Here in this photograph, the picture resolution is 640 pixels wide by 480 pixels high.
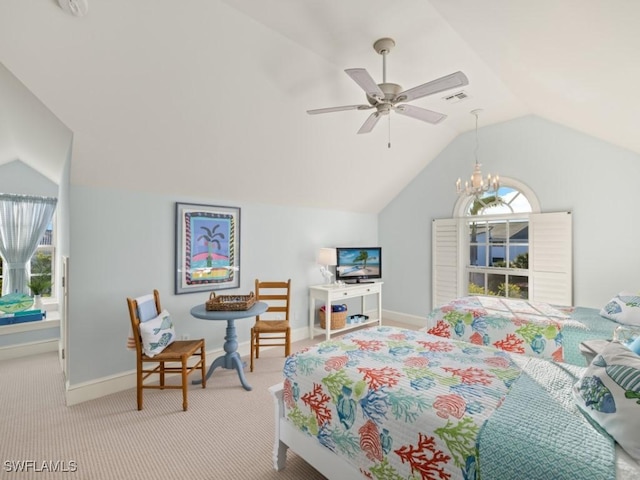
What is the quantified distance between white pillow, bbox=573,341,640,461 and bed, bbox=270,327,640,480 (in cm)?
5

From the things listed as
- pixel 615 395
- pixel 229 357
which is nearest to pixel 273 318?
pixel 229 357

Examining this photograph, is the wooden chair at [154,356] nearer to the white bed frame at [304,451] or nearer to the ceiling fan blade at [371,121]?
the white bed frame at [304,451]

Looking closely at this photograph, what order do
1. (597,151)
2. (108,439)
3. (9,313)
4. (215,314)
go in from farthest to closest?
(9,313), (597,151), (215,314), (108,439)

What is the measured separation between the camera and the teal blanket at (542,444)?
3.48 feet

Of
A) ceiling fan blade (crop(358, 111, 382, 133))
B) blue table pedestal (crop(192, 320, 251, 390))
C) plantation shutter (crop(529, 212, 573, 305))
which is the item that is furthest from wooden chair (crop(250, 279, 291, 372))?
plantation shutter (crop(529, 212, 573, 305))

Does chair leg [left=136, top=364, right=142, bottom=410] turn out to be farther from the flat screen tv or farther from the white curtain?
the white curtain

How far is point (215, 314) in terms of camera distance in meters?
2.99

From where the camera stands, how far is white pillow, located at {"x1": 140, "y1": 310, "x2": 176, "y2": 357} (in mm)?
2633

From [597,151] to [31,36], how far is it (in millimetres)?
5350

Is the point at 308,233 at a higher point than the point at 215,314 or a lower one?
higher

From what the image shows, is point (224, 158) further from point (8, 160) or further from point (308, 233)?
point (8, 160)

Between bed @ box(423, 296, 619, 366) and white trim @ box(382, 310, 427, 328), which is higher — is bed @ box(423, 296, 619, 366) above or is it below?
above

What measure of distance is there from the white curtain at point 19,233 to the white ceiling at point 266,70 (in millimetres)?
2646

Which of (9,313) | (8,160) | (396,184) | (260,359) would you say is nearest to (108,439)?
(260,359)
